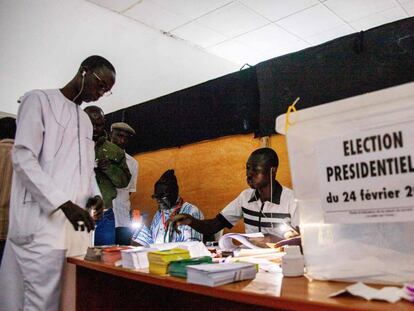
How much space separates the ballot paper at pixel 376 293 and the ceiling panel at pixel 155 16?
3857mm

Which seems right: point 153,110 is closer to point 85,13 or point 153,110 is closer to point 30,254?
point 85,13

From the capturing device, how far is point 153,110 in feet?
12.2

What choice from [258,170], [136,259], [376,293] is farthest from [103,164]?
[376,293]

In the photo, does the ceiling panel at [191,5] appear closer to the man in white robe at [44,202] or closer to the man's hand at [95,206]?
the man in white robe at [44,202]

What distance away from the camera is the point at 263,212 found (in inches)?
92.3

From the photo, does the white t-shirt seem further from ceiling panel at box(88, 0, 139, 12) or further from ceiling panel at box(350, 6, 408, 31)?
ceiling panel at box(350, 6, 408, 31)

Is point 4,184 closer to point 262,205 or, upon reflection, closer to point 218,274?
point 262,205

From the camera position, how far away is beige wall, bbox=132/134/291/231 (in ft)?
9.68

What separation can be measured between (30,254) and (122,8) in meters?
3.37

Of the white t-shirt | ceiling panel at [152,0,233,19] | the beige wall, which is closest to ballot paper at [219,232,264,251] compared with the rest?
the beige wall

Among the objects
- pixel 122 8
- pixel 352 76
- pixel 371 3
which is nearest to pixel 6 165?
pixel 352 76

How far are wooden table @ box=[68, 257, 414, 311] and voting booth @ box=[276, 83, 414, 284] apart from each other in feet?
0.29

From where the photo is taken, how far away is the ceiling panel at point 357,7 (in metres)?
4.00

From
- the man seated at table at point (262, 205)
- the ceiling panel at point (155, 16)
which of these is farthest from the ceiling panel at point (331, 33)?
the man seated at table at point (262, 205)
